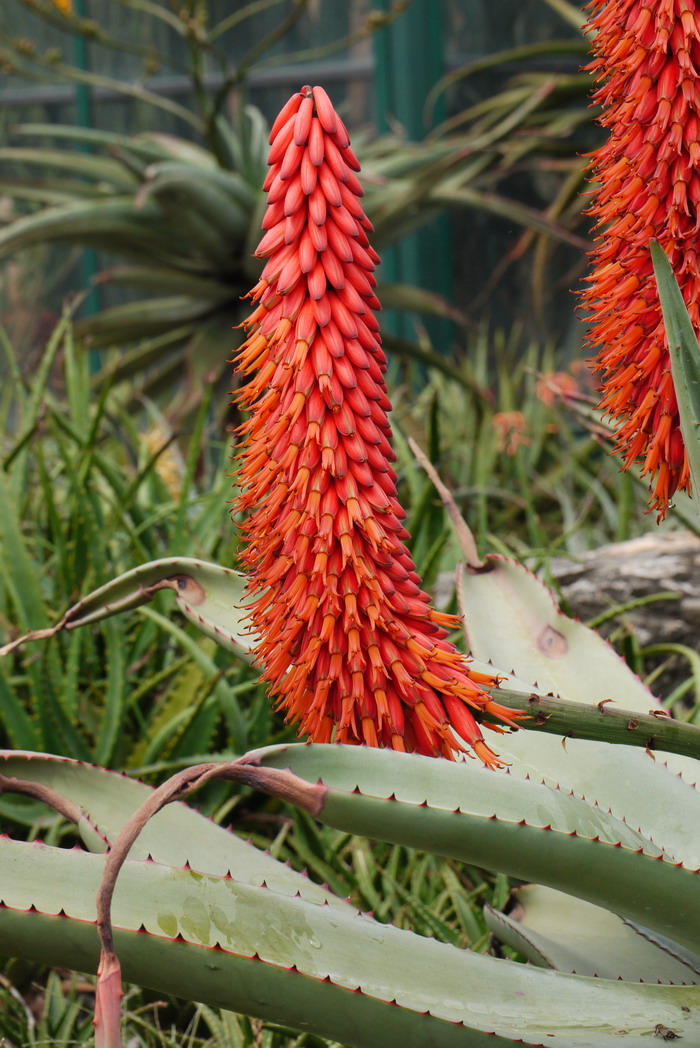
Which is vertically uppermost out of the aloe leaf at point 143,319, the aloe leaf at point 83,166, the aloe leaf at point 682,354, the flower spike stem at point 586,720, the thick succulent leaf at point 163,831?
the aloe leaf at point 83,166

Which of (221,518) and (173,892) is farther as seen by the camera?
(221,518)

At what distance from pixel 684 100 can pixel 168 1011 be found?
1.06m

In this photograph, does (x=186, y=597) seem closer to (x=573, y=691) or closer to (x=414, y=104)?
(x=573, y=691)

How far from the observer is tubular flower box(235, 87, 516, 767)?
0.57 meters

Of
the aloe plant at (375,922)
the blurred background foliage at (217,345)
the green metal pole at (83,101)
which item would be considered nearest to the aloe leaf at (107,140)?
the blurred background foliage at (217,345)

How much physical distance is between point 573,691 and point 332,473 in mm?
402

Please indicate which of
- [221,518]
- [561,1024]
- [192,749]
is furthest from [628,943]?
[221,518]

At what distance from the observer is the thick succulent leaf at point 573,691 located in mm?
768

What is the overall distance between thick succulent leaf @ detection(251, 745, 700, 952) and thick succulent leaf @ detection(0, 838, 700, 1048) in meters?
0.09

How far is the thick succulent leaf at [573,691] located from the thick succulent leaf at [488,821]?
12 cm

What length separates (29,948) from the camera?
0.54 metres

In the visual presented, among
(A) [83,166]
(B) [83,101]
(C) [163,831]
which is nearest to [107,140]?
(A) [83,166]

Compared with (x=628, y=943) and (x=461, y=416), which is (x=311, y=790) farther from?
(x=461, y=416)

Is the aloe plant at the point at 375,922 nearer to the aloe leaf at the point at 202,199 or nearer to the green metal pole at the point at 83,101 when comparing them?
the aloe leaf at the point at 202,199
